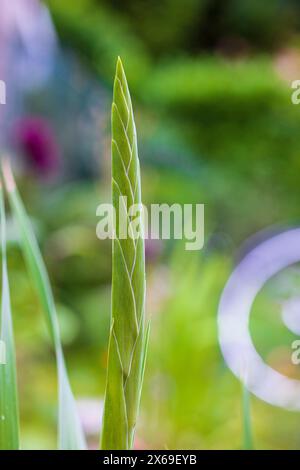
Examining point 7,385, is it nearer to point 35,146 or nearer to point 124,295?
point 124,295

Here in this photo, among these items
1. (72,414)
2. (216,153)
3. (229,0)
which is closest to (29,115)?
(216,153)

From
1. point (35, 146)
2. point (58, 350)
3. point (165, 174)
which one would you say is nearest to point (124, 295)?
point (58, 350)

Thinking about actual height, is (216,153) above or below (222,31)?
below

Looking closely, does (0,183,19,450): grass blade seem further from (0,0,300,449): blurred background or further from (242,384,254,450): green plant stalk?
(0,0,300,449): blurred background

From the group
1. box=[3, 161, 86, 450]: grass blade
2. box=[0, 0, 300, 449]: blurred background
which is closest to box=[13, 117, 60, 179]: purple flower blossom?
box=[0, 0, 300, 449]: blurred background

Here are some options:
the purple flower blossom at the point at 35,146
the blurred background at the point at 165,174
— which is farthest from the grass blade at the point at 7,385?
the purple flower blossom at the point at 35,146

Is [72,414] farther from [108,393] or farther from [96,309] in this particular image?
[96,309]
